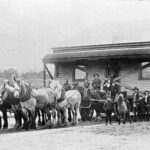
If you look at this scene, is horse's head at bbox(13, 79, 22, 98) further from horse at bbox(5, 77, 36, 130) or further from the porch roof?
the porch roof

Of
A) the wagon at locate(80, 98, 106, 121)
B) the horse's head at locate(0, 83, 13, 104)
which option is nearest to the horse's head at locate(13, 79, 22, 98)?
the horse's head at locate(0, 83, 13, 104)

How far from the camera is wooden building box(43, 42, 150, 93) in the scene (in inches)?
814

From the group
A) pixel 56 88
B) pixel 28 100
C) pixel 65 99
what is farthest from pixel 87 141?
pixel 65 99

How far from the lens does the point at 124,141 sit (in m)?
9.95

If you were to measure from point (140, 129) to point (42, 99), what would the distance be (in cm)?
404

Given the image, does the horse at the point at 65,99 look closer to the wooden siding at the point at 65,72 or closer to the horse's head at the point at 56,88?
the horse's head at the point at 56,88

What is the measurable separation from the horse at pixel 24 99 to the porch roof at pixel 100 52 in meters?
7.95

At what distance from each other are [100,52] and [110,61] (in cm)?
79

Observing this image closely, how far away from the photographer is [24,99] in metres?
13.4

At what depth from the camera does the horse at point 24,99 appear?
42.4ft

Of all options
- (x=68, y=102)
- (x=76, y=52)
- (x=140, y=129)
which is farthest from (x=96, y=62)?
(x=140, y=129)

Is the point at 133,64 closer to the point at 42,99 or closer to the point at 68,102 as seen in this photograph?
the point at 68,102

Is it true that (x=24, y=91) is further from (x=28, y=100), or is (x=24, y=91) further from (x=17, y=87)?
(x=28, y=100)

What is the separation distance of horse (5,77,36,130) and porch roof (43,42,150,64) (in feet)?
26.1
